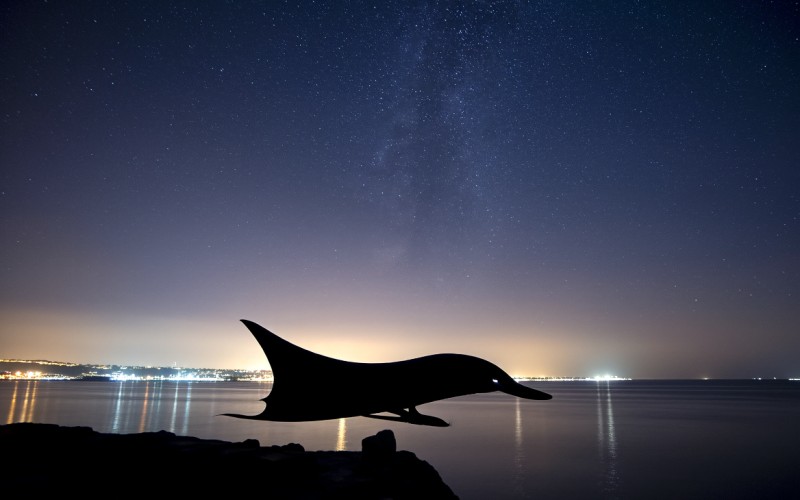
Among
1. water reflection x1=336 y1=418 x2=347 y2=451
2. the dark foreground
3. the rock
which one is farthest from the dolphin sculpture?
A: water reflection x1=336 y1=418 x2=347 y2=451

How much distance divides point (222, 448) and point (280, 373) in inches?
219

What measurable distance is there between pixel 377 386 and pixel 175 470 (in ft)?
19.0

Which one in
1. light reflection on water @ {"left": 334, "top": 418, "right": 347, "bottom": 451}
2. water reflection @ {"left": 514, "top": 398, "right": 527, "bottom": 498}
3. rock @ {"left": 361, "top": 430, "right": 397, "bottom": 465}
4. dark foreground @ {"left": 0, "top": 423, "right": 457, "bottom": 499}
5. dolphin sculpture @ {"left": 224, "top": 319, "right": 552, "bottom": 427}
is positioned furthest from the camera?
light reflection on water @ {"left": 334, "top": 418, "right": 347, "bottom": 451}

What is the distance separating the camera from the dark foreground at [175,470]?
9422mm

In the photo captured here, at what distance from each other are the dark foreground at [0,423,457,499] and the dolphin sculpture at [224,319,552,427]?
9.79 feet

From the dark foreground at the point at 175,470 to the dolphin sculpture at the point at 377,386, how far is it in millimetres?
2984

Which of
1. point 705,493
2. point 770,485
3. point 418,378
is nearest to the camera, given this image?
point 418,378

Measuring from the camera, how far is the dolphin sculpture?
25.4ft

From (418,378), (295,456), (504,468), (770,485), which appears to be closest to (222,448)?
(295,456)

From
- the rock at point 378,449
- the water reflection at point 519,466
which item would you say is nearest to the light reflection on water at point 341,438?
the water reflection at point 519,466

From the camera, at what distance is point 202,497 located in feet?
30.0

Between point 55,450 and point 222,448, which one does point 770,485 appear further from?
point 55,450

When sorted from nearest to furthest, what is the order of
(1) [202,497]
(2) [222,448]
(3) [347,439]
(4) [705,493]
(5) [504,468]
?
(1) [202,497] < (2) [222,448] < (4) [705,493] < (5) [504,468] < (3) [347,439]

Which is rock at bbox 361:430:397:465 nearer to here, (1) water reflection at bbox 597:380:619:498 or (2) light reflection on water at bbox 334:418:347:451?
(1) water reflection at bbox 597:380:619:498
